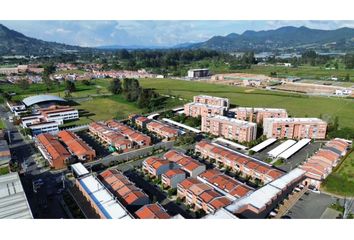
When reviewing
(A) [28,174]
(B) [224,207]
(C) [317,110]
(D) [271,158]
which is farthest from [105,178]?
(C) [317,110]

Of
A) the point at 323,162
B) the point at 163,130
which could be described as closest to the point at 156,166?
the point at 163,130

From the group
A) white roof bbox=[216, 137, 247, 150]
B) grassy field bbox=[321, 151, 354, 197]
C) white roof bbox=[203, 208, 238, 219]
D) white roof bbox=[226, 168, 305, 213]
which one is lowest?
grassy field bbox=[321, 151, 354, 197]

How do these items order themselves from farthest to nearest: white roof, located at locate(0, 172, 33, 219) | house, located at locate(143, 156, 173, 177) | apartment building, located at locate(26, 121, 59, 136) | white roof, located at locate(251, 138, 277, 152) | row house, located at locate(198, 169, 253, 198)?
1. apartment building, located at locate(26, 121, 59, 136)
2. white roof, located at locate(251, 138, 277, 152)
3. house, located at locate(143, 156, 173, 177)
4. row house, located at locate(198, 169, 253, 198)
5. white roof, located at locate(0, 172, 33, 219)

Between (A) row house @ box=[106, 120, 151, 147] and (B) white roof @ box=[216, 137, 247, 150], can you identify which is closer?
(B) white roof @ box=[216, 137, 247, 150]

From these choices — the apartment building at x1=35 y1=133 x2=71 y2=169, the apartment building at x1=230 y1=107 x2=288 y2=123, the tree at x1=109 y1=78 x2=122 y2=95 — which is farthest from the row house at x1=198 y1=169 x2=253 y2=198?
the tree at x1=109 y1=78 x2=122 y2=95

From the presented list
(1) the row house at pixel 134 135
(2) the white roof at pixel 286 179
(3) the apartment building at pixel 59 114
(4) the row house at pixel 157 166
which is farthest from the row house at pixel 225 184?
(3) the apartment building at pixel 59 114

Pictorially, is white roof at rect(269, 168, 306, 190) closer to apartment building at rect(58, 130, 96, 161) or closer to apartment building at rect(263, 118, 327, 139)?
apartment building at rect(263, 118, 327, 139)

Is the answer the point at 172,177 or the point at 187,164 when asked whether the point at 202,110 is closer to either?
the point at 187,164
